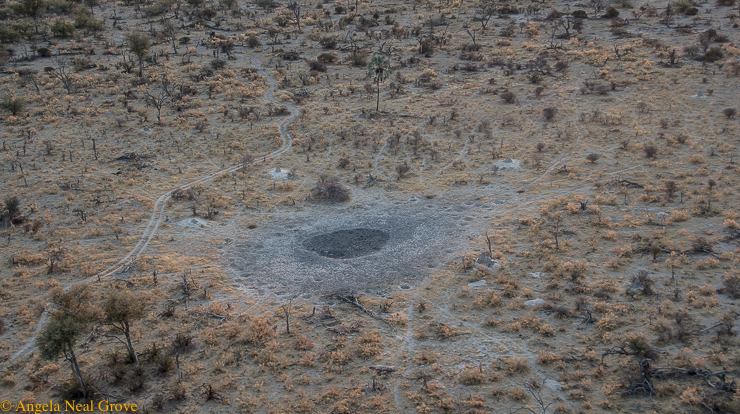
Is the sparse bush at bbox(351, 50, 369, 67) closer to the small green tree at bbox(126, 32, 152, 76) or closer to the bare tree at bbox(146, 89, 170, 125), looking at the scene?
the bare tree at bbox(146, 89, 170, 125)

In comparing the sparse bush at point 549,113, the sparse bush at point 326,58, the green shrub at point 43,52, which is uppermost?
the green shrub at point 43,52

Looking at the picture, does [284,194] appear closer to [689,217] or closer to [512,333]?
[512,333]

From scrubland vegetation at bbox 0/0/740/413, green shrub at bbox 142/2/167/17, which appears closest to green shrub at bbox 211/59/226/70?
scrubland vegetation at bbox 0/0/740/413

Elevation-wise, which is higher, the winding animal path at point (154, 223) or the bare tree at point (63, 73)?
the bare tree at point (63, 73)

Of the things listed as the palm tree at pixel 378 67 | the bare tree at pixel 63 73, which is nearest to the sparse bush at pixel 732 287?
the palm tree at pixel 378 67

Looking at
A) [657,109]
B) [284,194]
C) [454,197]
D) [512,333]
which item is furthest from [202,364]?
[657,109]

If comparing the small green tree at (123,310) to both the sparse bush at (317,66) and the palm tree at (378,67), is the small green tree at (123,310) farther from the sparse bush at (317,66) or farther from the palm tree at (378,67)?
the sparse bush at (317,66)
